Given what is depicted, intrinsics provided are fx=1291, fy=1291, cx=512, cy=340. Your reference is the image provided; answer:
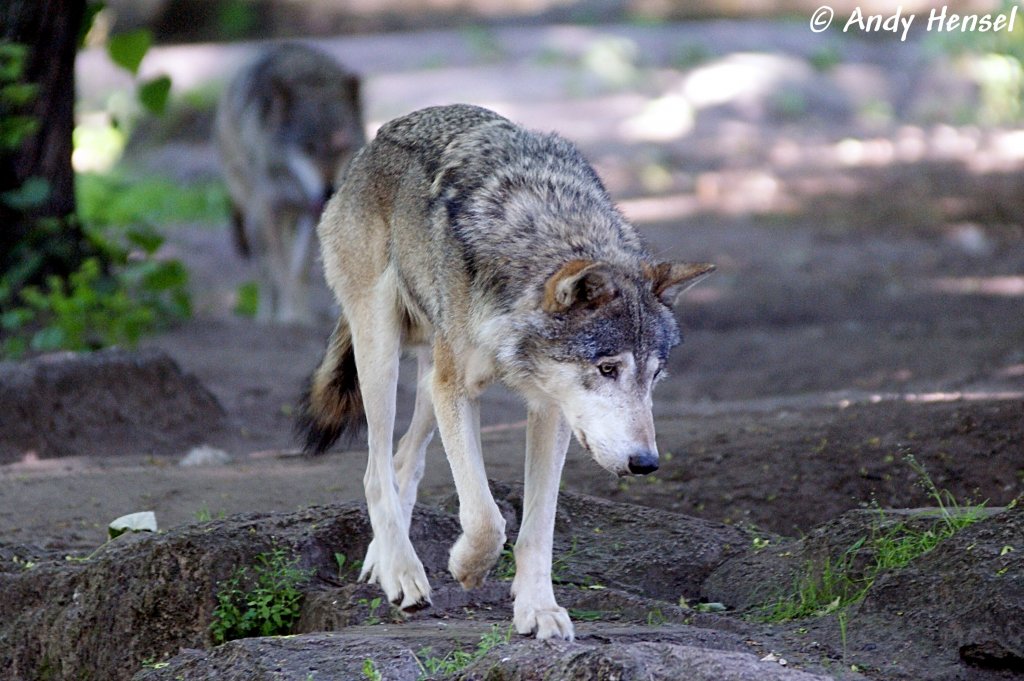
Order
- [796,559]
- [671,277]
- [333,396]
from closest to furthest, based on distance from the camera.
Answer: [671,277] → [796,559] → [333,396]

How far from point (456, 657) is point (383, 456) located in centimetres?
120

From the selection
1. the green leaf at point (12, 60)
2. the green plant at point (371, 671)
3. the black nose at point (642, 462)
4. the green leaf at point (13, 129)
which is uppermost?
the green leaf at point (12, 60)

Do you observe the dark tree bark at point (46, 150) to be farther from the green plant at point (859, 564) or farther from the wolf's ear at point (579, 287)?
the green plant at point (859, 564)

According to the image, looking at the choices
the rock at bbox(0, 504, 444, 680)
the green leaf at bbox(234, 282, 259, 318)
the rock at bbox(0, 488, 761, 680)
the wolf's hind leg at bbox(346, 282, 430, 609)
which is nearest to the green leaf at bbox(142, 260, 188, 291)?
the green leaf at bbox(234, 282, 259, 318)

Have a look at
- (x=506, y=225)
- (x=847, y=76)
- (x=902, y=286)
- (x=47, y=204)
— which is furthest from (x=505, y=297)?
(x=847, y=76)

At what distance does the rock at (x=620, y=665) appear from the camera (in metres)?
2.96

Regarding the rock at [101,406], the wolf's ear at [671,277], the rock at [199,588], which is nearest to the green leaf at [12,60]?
the rock at [101,406]

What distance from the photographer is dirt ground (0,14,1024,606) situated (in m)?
5.47

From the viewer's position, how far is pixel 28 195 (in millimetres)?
7328

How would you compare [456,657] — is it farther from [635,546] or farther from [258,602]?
[635,546]

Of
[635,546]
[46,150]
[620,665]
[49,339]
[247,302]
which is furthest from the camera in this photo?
[247,302]

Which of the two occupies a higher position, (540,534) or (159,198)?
(540,534)

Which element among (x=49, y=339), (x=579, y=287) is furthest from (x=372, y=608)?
(x=49, y=339)

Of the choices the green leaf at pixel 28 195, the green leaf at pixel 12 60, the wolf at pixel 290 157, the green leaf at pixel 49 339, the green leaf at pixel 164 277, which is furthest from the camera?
the wolf at pixel 290 157
